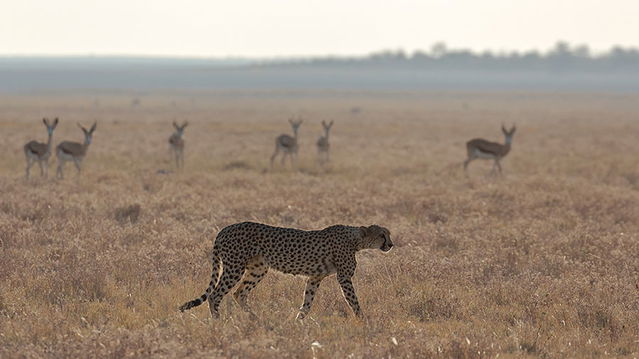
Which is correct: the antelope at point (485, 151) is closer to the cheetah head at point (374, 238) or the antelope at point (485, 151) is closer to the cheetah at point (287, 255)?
the cheetah head at point (374, 238)

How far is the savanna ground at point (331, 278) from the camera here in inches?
340

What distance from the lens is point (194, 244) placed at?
13641 millimetres

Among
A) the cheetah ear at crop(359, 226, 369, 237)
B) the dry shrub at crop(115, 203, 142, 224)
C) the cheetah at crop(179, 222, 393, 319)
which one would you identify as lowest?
the dry shrub at crop(115, 203, 142, 224)

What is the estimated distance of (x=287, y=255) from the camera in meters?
9.48

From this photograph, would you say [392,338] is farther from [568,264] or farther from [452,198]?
[452,198]

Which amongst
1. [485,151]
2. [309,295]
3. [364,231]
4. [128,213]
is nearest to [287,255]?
[309,295]

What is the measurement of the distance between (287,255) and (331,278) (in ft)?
7.58

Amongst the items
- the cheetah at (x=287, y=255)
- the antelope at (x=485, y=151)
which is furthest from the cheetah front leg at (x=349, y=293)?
the antelope at (x=485, y=151)

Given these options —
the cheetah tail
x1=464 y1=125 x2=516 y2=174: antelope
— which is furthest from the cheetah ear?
x1=464 y1=125 x2=516 y2=174: antelope

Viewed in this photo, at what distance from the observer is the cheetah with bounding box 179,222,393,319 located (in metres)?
9.42

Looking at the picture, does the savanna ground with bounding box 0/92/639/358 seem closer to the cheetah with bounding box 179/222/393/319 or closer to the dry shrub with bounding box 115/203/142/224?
the dry shrub with bounding box 115/203/142/224

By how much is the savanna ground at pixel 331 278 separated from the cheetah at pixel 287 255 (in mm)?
316

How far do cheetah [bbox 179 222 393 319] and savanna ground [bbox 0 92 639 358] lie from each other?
316mm

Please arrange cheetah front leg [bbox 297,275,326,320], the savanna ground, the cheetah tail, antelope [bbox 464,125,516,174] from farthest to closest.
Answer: antelope [bbox 464,125,516,174] < cheetah front leg [bbox 297,275,326,320] < the cheetah tail < the savanna ground
